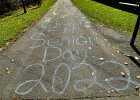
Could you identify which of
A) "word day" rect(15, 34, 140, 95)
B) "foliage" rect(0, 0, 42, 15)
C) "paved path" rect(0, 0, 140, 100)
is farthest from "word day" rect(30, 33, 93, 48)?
"foliage" rect(0, 0, 42, 15)

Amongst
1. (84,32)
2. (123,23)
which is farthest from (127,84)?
(123,23)

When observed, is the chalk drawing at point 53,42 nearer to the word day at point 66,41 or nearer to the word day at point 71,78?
the word day at point 66,41

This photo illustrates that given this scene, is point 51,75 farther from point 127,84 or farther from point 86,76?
point 127,84

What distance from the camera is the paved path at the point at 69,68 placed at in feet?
17.2

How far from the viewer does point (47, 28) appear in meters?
11.6

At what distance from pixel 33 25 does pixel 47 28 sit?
127 cm

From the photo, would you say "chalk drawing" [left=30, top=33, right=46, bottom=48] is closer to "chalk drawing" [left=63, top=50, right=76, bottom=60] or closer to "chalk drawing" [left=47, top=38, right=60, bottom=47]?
"chalk drawing" [left=47, top=38, right=60, bottom=47]

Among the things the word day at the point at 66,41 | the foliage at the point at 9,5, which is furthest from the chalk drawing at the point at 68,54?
the foliage at the point at 9,5

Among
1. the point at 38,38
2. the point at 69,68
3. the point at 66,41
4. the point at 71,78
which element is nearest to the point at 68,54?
the point at 69,68

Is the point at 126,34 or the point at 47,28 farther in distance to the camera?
the point at 47,28

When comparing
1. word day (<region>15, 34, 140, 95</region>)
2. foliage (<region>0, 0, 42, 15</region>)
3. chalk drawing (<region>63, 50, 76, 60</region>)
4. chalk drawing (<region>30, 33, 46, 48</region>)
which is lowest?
foliage (<region>0, 0, 42, 15</region>)

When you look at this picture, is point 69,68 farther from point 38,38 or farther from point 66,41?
point 38,38

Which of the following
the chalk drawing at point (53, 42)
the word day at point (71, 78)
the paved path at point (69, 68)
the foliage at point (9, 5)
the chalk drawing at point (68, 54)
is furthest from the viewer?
the foliage at point (9, 5)

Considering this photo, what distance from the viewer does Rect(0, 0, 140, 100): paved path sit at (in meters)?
5.25
